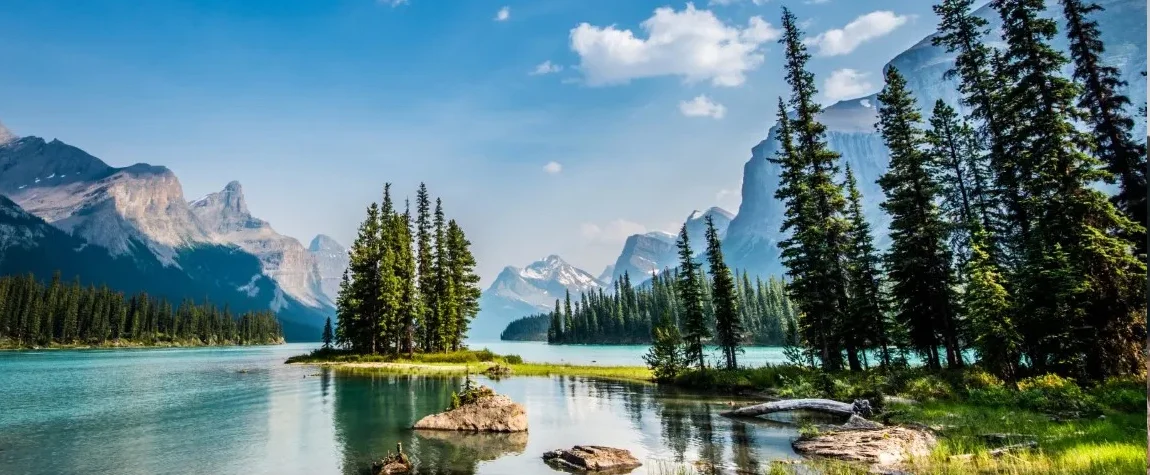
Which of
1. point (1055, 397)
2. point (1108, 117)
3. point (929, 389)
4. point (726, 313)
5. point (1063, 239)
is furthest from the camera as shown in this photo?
point (726, 313)

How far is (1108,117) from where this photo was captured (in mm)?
23453

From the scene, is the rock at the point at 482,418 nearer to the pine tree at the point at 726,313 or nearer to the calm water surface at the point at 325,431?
the calm water surface at the point at 325,431

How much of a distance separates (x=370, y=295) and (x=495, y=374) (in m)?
24.9

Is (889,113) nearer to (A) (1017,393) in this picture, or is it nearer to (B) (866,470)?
(A) (1017,393)

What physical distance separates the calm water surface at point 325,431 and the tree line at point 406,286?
2688 centimetres

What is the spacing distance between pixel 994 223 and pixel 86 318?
631ft

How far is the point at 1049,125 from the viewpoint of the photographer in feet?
79.4

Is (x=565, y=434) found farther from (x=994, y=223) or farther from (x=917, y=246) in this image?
(x=994, y=223)

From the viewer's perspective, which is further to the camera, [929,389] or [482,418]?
→ [929,389]

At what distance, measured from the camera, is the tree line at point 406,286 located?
68.1m

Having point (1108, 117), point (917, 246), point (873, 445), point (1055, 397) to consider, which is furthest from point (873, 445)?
point (917, 246)

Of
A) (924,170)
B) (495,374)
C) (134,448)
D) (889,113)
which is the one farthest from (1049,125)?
(495,374)

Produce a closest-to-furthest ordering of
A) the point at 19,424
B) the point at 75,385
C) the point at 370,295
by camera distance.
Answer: the point at 19,424
the point at 75,385
the point at 370,295

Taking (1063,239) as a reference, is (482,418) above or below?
below
